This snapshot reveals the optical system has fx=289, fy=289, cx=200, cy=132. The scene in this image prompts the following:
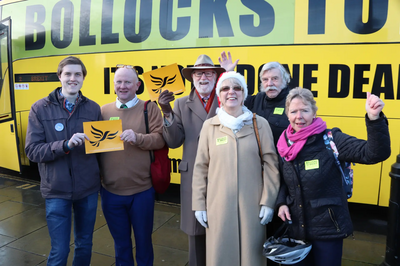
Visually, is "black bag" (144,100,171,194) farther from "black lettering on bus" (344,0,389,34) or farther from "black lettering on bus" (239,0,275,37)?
"black lettering on bus" (344,0,389,34)

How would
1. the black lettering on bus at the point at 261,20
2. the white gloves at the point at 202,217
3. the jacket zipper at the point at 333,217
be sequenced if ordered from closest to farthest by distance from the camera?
the jacket zipper at the point at 333,217, the white gloves at the point at 202,217, the black lettering on bus at the point at 261,20

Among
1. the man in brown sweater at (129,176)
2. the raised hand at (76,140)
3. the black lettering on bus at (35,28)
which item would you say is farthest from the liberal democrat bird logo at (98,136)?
the black lettering on bus at (35,28)

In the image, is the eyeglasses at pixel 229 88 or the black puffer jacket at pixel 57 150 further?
the black puffer jacket at pixel 57 150

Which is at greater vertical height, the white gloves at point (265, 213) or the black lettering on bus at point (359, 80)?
the black lettering on bus at point (359, 80)

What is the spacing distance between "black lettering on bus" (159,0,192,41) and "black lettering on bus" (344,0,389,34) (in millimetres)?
2060

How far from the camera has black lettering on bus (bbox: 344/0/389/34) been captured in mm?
3408

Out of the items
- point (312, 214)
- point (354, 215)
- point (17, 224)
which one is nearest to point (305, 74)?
point (354, 215)

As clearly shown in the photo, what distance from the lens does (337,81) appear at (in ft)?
11.7

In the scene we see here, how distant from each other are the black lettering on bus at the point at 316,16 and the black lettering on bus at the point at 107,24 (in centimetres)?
279

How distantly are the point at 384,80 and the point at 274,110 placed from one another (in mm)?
1856

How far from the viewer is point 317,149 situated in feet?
6.24

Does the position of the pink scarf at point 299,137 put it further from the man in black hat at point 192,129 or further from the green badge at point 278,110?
the man in black hat at point 192,129

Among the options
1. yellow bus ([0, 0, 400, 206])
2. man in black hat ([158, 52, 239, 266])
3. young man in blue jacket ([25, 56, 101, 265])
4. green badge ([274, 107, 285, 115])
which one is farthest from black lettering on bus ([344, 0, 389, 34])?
young man in blue jacket ([25, 56, 101, 265])

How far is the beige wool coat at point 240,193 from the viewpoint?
6.75ft
